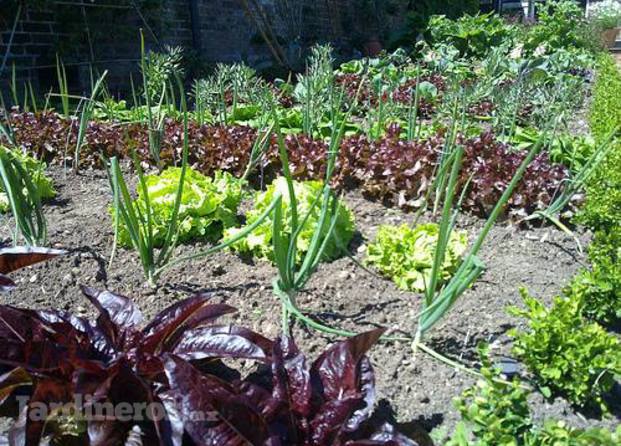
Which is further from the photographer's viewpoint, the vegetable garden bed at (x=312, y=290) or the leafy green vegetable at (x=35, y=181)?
the leafy green vegetable at (x=35, y=181)

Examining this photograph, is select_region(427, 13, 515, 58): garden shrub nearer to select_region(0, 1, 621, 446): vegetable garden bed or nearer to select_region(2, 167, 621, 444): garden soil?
select_region(0, 1, 621, 446): vegetable garden bed

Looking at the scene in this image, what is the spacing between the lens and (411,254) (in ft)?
8.10

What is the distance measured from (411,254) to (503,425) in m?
1.04

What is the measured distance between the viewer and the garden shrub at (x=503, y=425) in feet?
4.69

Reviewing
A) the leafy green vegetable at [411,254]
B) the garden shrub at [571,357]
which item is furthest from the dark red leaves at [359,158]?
the garden shrub at [571,357]

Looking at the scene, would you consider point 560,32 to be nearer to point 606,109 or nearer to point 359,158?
point 606,109

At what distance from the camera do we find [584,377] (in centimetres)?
163

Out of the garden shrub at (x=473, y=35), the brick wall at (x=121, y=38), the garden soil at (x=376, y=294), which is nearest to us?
the garden soil at (x=376, y=294)

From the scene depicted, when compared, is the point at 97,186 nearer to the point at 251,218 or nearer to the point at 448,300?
the point at 251,218

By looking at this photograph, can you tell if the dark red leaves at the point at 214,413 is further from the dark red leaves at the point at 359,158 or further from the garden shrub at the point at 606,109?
the garden shrub at the point at 606,109

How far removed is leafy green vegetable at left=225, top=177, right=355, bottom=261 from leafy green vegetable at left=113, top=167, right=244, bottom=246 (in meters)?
0.13

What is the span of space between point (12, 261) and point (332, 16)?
1192 cm

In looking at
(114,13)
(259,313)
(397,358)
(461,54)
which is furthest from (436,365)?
(461,54)

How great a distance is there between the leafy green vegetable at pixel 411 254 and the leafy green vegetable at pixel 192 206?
2.47ft
